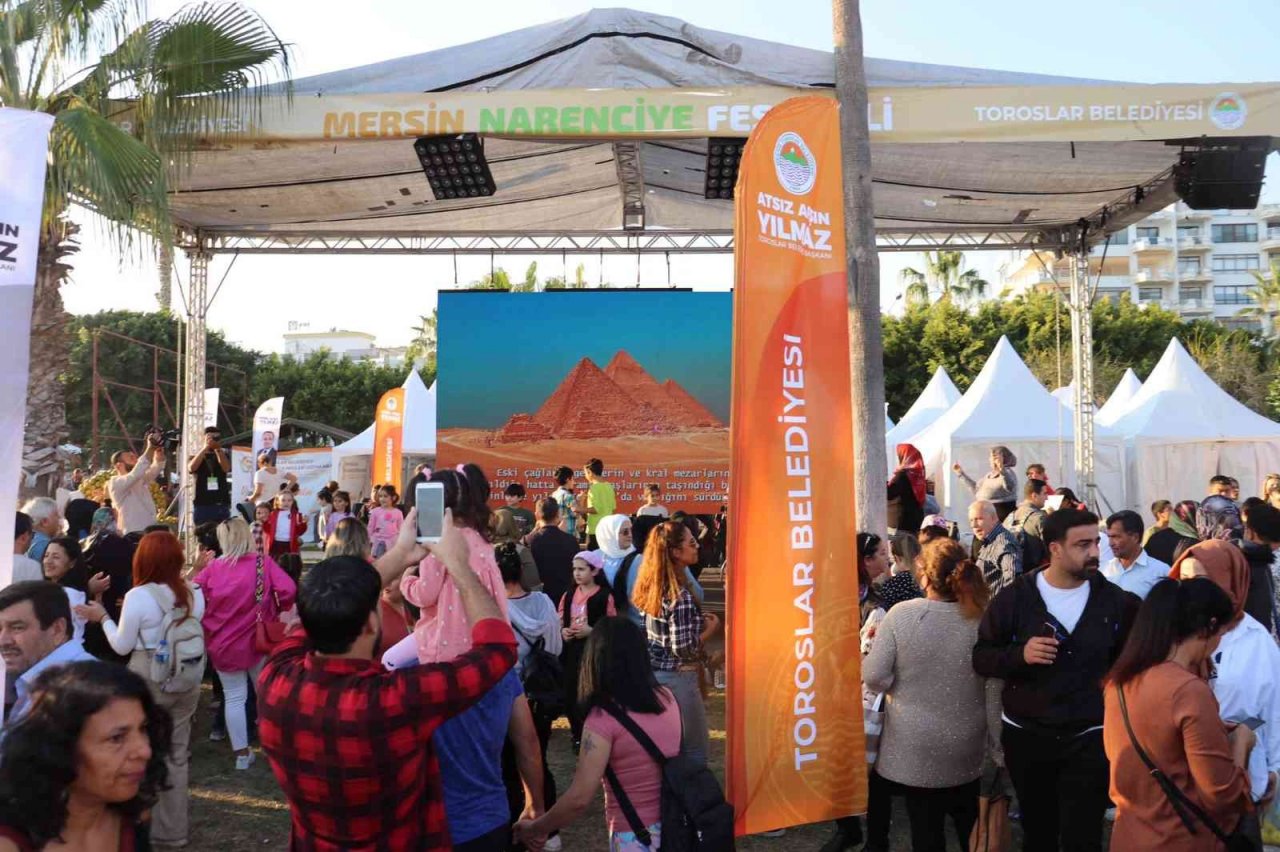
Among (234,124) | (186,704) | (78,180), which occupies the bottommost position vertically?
(186,704)

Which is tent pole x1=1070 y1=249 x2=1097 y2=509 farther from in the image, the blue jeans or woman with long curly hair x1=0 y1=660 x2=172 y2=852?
woman with long curly hair x1=0 y1=660 x2=172 y2=852

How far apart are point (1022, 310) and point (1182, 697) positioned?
37507mm

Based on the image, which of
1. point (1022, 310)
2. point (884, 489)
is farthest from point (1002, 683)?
point (1022, 310)

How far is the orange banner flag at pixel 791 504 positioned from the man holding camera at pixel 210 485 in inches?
296

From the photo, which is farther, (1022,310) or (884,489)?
(1022,310)

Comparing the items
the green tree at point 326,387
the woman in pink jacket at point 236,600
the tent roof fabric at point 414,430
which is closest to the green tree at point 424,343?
the green tree at point 326,387

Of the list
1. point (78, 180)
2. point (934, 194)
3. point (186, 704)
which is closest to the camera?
point (186, 704)

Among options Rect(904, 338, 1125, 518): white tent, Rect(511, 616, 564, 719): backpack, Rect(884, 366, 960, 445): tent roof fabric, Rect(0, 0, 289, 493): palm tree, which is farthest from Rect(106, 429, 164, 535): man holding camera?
Rect(884, 366, 960, 445): tent roof fabric

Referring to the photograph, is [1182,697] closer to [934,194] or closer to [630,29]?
[630,29]

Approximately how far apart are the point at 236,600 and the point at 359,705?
426 cm

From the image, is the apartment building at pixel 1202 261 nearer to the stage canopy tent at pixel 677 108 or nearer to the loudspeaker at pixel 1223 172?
the loudspeaker at pixel 1223 172

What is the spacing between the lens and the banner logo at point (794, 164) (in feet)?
13.4

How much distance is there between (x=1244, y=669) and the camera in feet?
12.1

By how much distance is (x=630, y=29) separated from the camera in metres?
8.92
